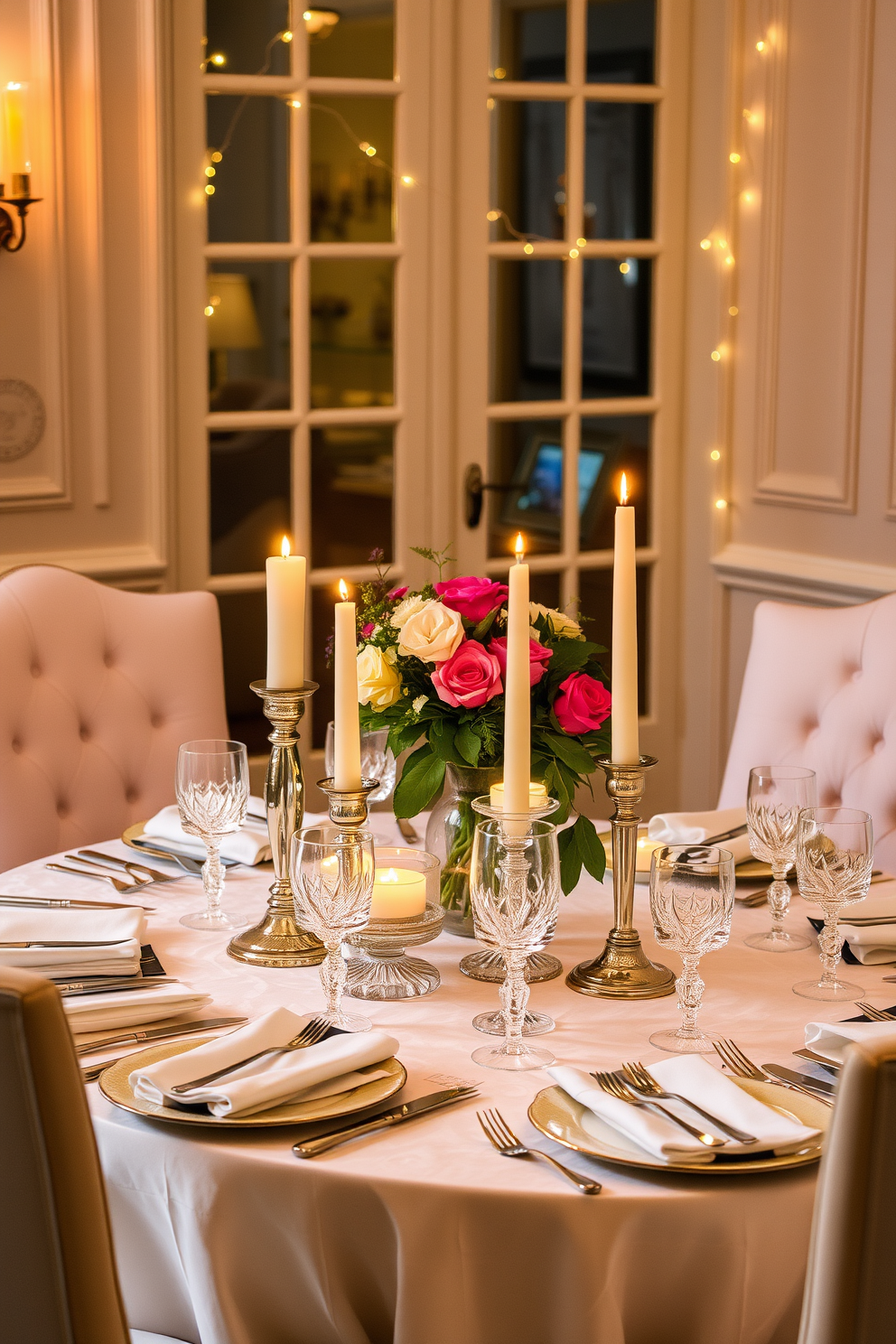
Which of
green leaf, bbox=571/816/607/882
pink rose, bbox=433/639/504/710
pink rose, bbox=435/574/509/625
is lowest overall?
green leaf, bbox=571/816/607/882

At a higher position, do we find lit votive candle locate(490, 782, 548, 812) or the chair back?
lit votive candle locate(490, 782, 548, 812)

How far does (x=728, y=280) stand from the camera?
3.41m

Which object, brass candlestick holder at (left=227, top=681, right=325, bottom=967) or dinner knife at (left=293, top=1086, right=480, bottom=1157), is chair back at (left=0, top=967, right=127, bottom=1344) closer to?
dinner knife at (left=293, top=1086, right=480, bottom=1157)

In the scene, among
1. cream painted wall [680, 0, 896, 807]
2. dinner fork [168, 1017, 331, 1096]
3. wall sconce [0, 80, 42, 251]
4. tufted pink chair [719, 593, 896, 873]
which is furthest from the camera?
cream painted wall [680, 0, 896, 807]

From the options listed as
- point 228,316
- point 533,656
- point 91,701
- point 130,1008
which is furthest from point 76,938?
point 228,316

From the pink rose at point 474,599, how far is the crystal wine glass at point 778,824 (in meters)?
0.35

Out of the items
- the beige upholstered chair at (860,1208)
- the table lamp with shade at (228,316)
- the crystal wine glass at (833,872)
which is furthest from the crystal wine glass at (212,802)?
the table lamp with shade at (228,316)

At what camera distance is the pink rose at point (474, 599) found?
1.56m

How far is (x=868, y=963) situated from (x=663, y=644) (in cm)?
208

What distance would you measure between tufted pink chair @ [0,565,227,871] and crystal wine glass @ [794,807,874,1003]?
1166mm

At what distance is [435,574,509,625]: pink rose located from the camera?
5.11 feet

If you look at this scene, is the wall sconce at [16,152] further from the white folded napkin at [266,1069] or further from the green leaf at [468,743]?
the white folded napkin at [266,1069]

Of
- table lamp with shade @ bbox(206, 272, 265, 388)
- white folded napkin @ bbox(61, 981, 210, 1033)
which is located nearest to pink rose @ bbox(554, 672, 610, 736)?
white folded napkin @ bbox(61, 981, 210, 1033)

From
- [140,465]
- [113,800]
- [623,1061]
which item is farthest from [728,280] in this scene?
[623,1061]
